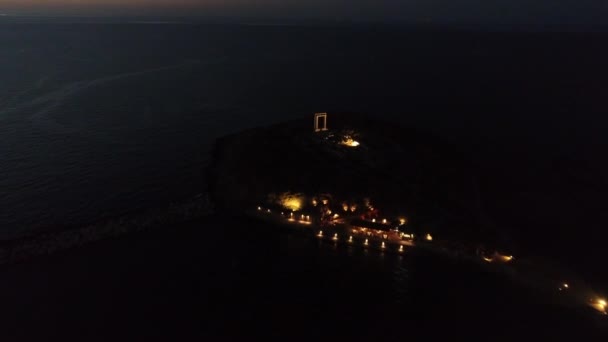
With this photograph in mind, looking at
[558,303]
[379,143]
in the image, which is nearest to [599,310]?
[558,303]

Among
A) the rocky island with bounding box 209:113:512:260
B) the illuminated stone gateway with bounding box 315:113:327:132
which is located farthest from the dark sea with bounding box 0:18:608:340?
the illuminated stone gateway with bounding box 315:113:327:132

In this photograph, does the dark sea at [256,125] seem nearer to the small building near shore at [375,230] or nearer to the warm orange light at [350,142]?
the small building near shore at [375,230]

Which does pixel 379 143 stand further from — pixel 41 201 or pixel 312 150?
pixel 41 201

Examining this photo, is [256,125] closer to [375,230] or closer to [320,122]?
[320,122]

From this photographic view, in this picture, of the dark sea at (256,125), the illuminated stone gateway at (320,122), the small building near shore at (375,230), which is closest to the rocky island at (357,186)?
the small building near shore at (375,230)

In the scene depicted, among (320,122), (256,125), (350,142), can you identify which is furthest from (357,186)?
(256,125)

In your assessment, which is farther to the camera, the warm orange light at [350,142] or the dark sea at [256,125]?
the warm orange light at [350,142]
